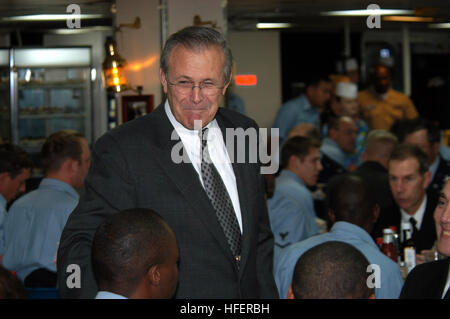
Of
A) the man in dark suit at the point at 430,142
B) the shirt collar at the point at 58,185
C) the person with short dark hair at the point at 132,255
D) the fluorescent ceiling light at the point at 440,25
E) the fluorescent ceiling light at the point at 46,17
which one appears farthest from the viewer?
the fluorescent ceiling light at the point at 440,25

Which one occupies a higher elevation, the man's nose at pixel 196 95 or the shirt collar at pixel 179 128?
the man's nose at pixel 196 95

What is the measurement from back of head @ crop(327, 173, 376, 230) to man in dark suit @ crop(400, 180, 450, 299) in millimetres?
704

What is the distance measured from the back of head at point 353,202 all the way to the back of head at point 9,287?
190 centimetres

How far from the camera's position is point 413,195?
402 centimetres

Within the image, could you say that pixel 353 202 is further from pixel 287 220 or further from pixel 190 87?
pixel 190 87

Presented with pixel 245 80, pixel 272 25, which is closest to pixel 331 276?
pixel 272 25

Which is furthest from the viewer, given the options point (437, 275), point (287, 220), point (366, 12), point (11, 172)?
point (366, 12)

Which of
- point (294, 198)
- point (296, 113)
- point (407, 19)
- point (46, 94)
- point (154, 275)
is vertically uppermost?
point (407, 19)

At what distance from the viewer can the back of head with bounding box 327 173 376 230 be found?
3203 mm

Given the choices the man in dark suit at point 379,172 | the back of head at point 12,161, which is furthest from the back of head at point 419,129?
the back of head at point 12,161

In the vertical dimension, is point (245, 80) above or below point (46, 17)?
below

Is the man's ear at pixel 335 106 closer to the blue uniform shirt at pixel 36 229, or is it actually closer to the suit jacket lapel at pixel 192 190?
the blue uniform shirt at pixel 36 229

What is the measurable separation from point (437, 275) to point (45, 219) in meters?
2.21

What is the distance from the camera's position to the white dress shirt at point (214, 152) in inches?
74.0
